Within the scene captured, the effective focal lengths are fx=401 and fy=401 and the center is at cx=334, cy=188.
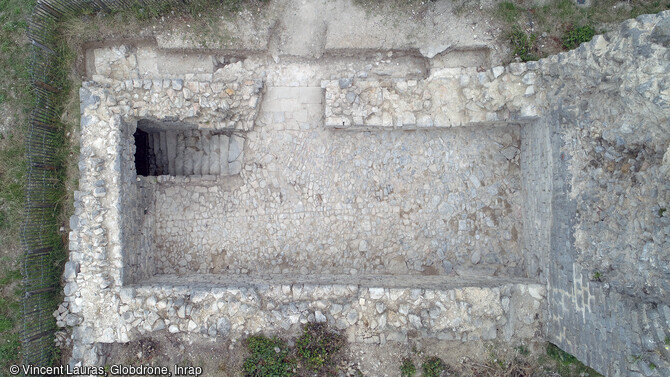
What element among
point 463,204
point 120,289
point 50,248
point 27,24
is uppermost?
point 27,24

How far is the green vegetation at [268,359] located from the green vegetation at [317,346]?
0.64ft

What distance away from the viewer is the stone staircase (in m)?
6.90

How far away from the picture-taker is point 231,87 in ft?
19.9

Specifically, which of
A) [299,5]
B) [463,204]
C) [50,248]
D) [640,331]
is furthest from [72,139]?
[640,331]

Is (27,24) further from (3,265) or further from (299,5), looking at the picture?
(299,5)

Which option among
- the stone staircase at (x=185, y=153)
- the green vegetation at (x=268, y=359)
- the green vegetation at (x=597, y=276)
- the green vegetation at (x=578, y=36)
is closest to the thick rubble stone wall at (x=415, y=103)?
the green vegetation at (x=578, y=36)

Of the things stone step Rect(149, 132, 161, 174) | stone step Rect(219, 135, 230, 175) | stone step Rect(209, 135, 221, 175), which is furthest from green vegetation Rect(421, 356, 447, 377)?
stone step Rect(149, 132, 161, 174)

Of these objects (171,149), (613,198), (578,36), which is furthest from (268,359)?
(578,36)

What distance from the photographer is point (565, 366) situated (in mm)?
5668

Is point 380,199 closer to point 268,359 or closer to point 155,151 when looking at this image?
point 268,359

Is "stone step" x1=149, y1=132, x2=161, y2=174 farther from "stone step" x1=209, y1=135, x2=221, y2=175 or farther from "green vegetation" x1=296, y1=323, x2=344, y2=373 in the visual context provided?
"green vegetation" x1=296, y1=323, x2=344, y2=373

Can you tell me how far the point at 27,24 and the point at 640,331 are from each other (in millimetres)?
8857

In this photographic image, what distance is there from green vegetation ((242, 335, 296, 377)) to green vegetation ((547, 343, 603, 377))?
144 inches

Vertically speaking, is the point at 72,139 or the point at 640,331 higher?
the point at 72,139
